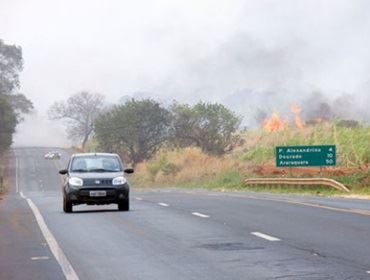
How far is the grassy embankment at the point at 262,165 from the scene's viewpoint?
4553 centimetres

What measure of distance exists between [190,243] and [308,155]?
32081 mm

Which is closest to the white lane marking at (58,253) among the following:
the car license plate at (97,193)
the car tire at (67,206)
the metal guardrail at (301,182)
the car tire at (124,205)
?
the car tire at (67,206)

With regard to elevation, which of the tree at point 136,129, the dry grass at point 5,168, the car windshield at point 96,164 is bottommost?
the dry grass at point 5,168

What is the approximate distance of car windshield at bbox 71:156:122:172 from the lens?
24.6m

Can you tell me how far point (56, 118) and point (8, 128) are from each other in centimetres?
4620

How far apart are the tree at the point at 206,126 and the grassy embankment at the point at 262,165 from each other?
8.95 ft

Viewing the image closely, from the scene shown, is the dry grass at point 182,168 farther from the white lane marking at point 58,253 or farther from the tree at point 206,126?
the white lane marking at point 58,253

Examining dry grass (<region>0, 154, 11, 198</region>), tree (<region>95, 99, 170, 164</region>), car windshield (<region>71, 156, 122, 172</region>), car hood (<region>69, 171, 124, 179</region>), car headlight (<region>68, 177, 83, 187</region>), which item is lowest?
dry grass (<region>0, 154, 11, 198</region>)

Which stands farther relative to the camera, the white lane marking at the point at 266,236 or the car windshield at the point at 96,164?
the car windshield at the point at 96,164

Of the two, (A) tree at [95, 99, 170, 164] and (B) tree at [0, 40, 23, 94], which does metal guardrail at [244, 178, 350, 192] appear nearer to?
(A) tree at [95, 99, 170, 164]

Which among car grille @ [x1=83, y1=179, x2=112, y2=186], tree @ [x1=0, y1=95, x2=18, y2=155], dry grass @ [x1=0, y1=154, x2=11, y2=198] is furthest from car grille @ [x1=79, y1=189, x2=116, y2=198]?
tree @ [x1=0, y1=95, x2=18, y2=155]

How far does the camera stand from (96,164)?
24.9 meters

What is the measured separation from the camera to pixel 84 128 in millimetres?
147625

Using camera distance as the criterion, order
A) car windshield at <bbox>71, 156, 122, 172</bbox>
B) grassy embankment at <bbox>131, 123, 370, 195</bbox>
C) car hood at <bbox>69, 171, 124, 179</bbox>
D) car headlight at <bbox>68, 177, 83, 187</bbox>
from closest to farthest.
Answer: car headlight at <bbox>68, 177, 83, 187</bbox>, car hood at <bbox>69, 171, 124, 179</bbox>, car windshield at <bbox>71, 156, 122, 172</bbox>, grassy embankment at <bbox>131, 123, 370, 195</bbox>
